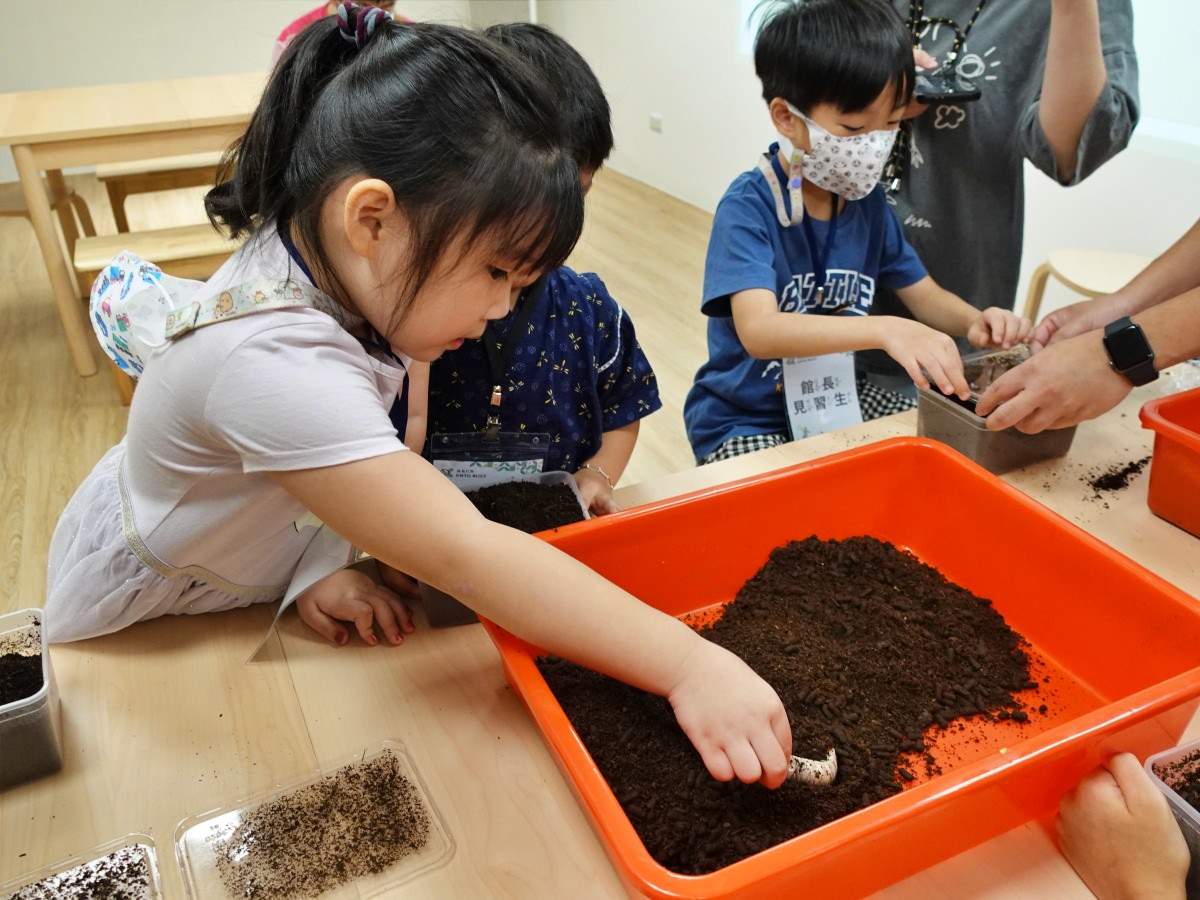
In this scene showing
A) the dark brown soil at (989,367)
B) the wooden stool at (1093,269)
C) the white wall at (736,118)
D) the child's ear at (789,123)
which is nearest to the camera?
the dark brown soil at (989,367)

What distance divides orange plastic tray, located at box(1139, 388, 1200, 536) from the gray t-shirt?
0.57 metres

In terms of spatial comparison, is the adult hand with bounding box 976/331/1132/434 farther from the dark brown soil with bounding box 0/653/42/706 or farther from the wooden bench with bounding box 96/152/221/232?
the wooden bench with bounding box 96/152/221/232

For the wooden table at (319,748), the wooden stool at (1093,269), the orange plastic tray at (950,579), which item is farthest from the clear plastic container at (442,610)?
the wooden stool at (1093,269)

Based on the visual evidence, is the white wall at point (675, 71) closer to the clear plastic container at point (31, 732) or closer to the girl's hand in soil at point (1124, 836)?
the girl's hand in soil at point (1124, 836)

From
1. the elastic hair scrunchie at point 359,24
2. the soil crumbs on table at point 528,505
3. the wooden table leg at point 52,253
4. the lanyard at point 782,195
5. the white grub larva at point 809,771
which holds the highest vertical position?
the elastic hair scrunchie at point 359,24

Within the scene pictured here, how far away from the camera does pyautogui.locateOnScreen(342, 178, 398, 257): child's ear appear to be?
663mm

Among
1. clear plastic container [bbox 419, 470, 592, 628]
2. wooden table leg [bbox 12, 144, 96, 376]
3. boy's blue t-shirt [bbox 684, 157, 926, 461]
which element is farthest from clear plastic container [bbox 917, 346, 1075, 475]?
wooden table leg [bbox 12, 144, 96, 376]

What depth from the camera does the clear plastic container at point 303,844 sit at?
2.12 ft

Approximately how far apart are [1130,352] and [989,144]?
65cm

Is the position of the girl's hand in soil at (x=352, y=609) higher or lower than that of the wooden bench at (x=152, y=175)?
higher

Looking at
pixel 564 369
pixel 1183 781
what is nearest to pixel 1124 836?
pixel 1183 781

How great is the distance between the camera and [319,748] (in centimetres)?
77

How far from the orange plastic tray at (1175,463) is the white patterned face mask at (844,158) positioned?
0.53 metres

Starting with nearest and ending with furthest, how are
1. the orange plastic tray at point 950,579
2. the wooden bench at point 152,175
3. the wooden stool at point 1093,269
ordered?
the orange plastic tray at point 950,579
the wooden stool at point 1093,269
the wooden bench at point 152,175
